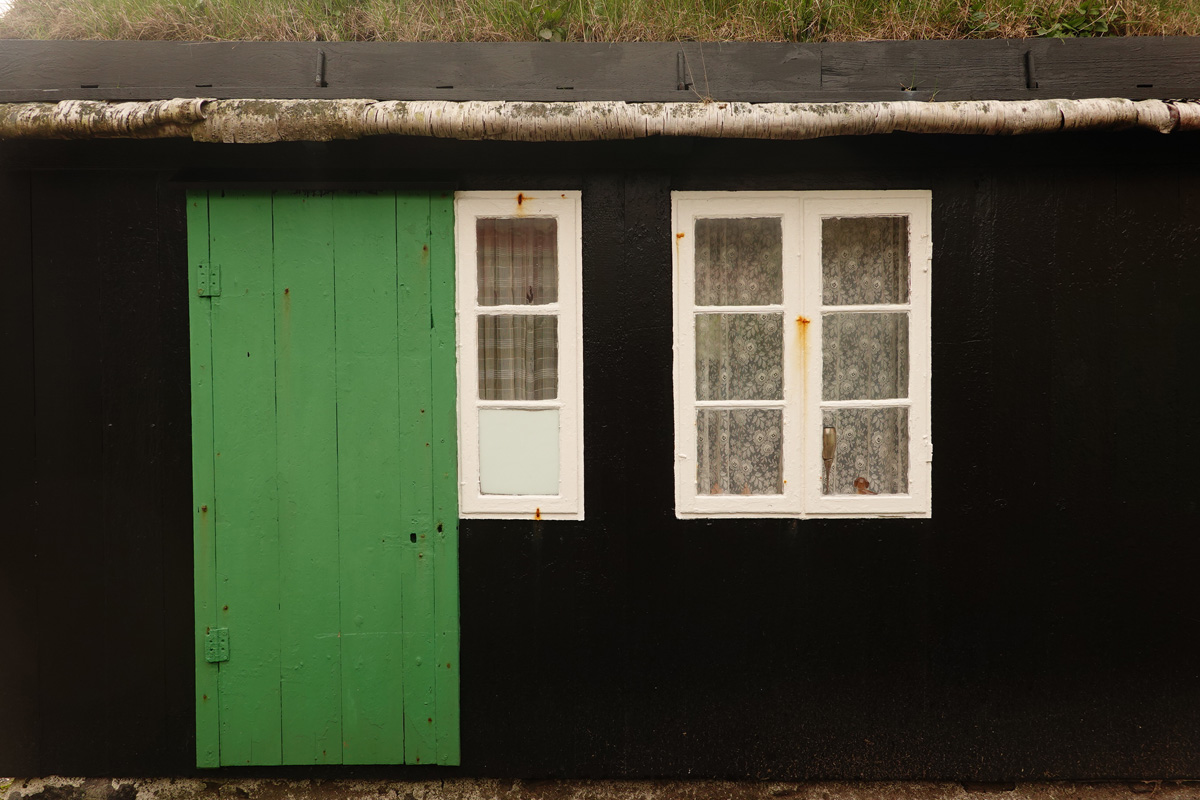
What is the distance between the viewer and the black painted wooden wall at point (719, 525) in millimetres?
3020

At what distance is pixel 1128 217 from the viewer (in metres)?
3.02

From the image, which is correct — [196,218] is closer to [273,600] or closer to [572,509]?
[273,600]

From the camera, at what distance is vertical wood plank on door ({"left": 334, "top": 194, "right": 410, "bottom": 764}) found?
301 centimetres

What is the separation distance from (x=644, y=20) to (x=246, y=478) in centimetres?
284

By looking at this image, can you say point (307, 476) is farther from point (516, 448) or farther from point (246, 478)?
point (516, 448)

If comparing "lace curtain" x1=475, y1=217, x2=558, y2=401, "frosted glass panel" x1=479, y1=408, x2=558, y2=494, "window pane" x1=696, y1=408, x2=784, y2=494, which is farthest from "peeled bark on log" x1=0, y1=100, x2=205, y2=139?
"window pane" x1=696, y1=408, x2=784, y2=494

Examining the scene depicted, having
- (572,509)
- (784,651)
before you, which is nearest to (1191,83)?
(784,651)

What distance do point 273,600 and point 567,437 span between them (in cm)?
154

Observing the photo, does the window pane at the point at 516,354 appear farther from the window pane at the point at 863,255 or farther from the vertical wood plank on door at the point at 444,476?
the window pane at the point at 863,255

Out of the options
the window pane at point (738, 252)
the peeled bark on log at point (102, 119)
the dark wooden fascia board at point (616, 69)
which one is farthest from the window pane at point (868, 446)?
the peeled bark on log at point (102, 119)

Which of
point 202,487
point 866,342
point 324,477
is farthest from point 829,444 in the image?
point 202,487

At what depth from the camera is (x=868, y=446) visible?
3.12 metres

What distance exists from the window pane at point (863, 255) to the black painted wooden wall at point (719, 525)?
0.57 feet

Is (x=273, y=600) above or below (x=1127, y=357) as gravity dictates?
below
